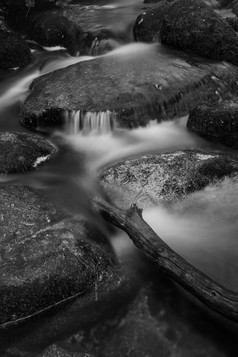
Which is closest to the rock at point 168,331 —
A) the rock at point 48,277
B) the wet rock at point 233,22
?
the rock at point 48,277

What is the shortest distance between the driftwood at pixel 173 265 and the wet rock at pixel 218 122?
316 centimetres

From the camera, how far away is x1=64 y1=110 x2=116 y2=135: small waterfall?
8.81 meters

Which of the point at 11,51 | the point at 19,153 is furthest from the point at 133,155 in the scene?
the point at 11,51

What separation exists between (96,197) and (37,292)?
2.04m

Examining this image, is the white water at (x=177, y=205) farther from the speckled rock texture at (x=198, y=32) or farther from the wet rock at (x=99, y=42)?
the wet rock at (x=99, y=42)

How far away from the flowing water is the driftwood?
15.6 inches

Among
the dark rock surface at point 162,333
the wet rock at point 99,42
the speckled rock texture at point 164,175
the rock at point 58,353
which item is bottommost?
the dark rock surface at point 162,333

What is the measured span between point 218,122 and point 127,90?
85.8 inches

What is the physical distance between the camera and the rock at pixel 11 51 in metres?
12.2

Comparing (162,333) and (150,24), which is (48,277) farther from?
(150,24)

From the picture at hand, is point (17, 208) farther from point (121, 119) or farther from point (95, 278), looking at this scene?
point (121, 119)

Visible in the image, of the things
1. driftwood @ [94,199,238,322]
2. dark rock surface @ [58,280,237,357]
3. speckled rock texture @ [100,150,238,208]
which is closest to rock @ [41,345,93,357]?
dark rock surface @ [58,280,237,357]

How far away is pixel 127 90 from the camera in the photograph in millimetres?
9125

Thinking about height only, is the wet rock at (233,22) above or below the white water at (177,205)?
above
